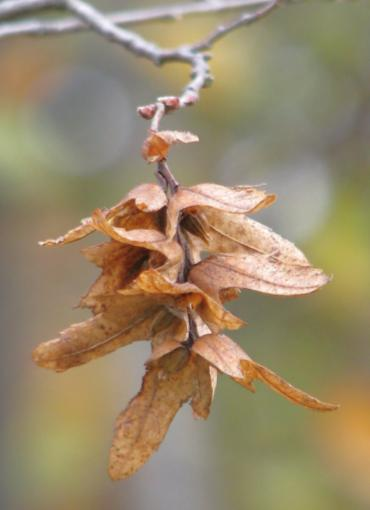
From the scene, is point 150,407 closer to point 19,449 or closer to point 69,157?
point 69,157

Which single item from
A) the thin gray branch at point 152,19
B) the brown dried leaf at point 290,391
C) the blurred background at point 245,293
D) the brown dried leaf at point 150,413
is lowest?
the blurred background at point 245,293

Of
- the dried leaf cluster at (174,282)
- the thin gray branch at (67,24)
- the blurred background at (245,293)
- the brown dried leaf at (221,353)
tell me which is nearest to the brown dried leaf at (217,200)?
the dried leaf cluster at (174,282)

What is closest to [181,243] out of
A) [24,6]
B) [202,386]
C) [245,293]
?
[202,386]

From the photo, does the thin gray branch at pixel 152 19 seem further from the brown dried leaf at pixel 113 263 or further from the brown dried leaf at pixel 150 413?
the brown dried leaf at pixel 150 413

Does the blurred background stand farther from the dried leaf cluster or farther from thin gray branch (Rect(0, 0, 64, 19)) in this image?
the dried leaf cluster

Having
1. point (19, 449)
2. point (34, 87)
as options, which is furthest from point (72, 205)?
point (19, 449)
